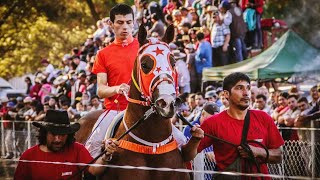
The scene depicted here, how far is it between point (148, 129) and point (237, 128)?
857 millimetres

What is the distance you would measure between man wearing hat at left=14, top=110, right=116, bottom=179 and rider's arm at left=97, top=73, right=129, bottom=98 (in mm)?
614

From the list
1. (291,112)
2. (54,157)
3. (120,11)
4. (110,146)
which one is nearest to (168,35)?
(120,11)

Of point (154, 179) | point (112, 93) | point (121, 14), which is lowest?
point (154, 179)

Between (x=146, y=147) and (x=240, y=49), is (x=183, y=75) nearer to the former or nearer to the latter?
(x=240, y=49)

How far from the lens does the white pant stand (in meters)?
8.87

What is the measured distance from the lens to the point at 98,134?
8906mm

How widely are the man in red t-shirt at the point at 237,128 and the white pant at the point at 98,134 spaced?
4.27 feet

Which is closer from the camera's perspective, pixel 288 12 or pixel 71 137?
pixel 71 137

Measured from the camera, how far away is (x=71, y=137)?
8148mm

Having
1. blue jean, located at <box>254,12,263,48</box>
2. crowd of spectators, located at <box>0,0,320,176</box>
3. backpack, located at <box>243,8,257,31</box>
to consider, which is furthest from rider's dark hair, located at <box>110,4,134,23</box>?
blue jean, located at <box>254,12,263,48</box>

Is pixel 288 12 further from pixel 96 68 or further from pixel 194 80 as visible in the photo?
pixel 96 68

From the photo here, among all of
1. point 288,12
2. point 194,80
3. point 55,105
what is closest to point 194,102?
point 194,80

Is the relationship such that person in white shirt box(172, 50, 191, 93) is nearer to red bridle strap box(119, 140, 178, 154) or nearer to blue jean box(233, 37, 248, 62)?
blue jean box(233, 37, 248, 62)

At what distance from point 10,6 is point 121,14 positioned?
1140 inches
